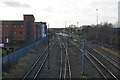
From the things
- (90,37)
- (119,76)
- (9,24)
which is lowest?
(119,76)

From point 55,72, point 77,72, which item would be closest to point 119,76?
point 77,72

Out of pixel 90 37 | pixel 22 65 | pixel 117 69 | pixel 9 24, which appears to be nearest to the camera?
pixel 117 69

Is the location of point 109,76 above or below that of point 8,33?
below

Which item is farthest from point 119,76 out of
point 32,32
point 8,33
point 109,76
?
point 8,33

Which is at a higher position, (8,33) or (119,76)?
(8,33)

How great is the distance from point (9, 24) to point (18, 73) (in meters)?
34.2

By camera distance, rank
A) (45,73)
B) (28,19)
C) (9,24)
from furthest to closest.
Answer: (9,24) < (28,19) < (45,73)

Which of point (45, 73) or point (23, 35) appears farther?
point (23, 35)

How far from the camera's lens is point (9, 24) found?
46.6 meters

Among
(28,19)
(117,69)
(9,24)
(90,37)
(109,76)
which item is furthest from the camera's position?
(90,37)

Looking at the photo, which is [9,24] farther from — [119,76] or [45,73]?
[119,76]

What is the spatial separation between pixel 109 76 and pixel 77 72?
3.45m

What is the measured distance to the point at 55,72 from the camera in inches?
646

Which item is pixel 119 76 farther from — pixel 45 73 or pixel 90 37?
pixel 90 37
